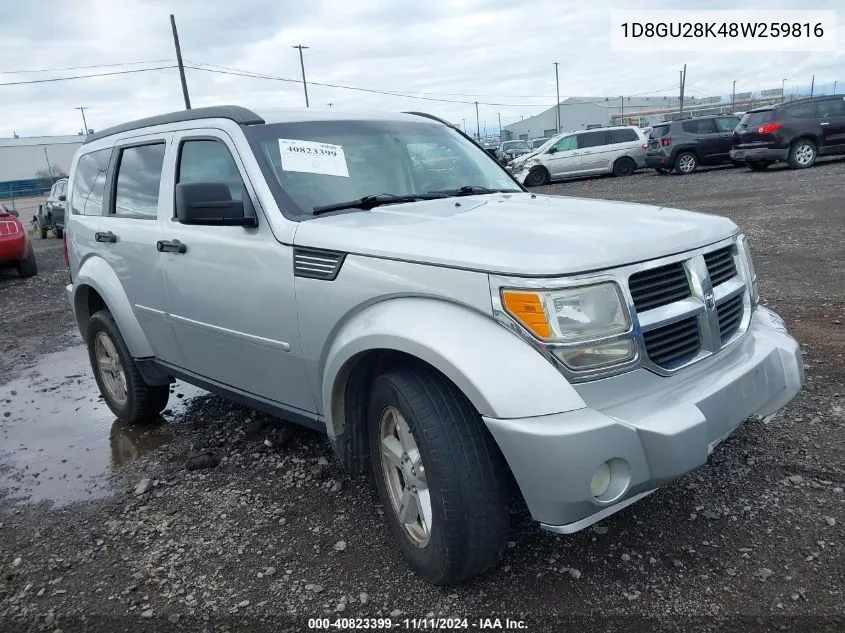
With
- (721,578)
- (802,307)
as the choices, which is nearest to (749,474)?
(721,578)

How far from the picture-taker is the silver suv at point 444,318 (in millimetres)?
2252

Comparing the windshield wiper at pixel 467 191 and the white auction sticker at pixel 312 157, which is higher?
the white auction sticker at pixel 312 157

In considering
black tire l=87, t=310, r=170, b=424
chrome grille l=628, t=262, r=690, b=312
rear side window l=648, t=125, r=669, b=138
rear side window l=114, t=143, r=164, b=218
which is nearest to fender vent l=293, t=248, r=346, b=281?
chrome grille l=628, t=262, r=690, b=312

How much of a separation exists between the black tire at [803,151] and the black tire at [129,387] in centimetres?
1686

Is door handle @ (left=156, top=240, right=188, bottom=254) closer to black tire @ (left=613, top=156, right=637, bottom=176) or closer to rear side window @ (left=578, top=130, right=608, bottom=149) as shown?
rear side window @ (left=578, top=130, right=608, bottom=149)

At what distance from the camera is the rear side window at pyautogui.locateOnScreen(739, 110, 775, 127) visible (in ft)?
54.9

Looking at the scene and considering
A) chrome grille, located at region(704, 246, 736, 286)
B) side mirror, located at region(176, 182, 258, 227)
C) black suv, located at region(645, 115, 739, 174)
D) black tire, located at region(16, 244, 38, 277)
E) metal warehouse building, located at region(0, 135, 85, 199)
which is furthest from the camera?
metal warehouse building, located at region(0, 135, 85, 199)

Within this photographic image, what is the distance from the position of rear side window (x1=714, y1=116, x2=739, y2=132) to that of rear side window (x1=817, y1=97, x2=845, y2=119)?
3228 millimetres

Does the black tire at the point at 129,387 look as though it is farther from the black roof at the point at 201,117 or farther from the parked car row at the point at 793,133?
the parked car row at the point at 793,133

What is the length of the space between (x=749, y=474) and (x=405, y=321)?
195 cm

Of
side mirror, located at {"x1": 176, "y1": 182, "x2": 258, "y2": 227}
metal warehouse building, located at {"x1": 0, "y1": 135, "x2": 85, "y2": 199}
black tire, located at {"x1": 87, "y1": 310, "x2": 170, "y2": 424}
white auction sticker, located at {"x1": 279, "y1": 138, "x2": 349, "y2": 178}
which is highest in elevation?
metal warehouse building, located at {"x1": 0, "y1": 135, "x2": 85, "y2": 199}

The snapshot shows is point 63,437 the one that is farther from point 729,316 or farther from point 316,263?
point 729,316

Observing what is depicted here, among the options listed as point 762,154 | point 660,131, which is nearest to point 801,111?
point 762,154

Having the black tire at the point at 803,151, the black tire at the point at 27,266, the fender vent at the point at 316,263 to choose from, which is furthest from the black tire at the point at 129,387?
the black tire at the point at 803,151
